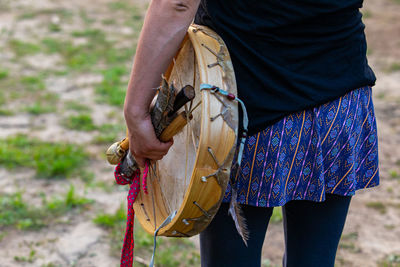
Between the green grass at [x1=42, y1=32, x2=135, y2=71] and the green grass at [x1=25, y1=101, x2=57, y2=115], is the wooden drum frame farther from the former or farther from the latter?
the green grass at [x1=42, y1=32, x2=135, y2=71]

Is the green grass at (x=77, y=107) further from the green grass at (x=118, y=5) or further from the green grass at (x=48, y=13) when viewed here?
the green grass at (x=118, y=5)

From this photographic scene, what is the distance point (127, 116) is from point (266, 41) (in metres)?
0.39

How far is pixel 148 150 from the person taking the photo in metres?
1.31

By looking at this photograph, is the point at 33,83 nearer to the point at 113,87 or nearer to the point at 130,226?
the point at 113,87

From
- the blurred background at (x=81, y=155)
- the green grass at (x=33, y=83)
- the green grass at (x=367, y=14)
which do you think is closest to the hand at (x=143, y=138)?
the blurred background at (x=81, y=155)

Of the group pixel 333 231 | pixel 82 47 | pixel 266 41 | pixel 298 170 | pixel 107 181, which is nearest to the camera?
pixel 266 41

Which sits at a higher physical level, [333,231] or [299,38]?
[299,38]

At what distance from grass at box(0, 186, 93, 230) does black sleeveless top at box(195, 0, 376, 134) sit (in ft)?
6.53

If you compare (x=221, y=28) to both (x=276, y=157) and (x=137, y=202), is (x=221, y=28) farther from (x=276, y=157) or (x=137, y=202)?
(x=137, y=202)

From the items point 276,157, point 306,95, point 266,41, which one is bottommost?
point 276,157

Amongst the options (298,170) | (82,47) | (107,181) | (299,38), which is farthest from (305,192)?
(82,47)

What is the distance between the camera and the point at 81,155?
3541 mm

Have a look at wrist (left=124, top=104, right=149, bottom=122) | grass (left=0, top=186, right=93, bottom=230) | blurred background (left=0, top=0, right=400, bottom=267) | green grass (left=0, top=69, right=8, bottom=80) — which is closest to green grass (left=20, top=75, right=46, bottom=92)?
blurred background (left=0, top=0, right=400, bottom=267)

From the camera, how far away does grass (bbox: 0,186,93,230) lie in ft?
9.22
